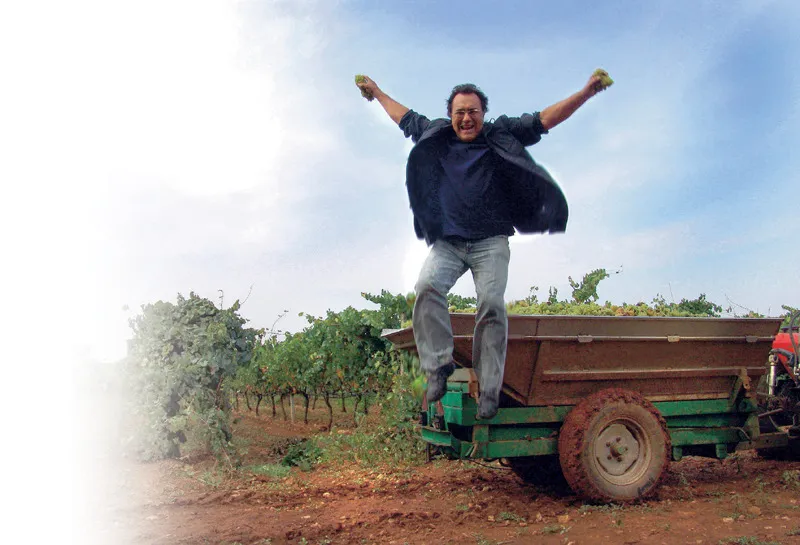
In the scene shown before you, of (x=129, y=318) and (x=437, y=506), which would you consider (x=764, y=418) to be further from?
(x=129, y=318)

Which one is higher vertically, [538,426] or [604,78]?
[604,78]

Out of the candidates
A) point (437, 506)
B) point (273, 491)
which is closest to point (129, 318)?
point (273, 491)

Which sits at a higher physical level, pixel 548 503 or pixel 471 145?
pixel 471 145

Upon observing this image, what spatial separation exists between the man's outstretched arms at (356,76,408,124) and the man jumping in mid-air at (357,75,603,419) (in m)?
0.13

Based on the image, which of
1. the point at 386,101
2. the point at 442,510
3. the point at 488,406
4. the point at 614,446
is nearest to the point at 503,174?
the point at 386,101

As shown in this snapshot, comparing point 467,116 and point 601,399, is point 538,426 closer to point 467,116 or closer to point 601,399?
point 601,399

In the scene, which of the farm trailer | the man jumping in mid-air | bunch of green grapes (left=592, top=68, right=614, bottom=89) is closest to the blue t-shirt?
the man jumping in mid-air

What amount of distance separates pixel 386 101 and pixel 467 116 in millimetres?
628

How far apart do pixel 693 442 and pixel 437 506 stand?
2203mm

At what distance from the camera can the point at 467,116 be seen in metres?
4.53

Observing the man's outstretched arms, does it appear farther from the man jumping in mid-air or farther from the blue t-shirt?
the blue t-shirt

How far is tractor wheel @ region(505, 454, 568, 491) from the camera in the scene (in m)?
5.73

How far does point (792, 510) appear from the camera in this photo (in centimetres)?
512

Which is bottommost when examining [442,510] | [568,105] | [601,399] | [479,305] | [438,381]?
[442,510]
